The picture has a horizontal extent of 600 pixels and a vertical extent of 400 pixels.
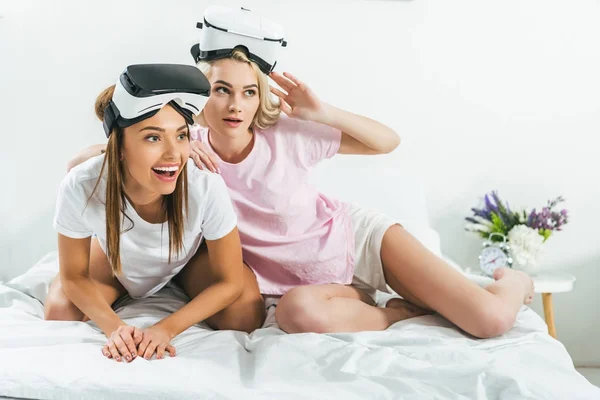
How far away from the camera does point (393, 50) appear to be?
9.34 feet

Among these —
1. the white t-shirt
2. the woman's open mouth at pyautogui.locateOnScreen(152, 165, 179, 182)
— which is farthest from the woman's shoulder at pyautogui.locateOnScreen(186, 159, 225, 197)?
the woman's open mouth at pyautogui.locateOnScreen(152, 165, 179, 182)

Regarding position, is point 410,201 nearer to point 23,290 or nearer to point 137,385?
point 23,290

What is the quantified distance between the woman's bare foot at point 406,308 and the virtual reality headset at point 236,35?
2.44 ft

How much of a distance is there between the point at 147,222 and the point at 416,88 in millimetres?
1601

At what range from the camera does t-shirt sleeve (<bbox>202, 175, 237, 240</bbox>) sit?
1603mm

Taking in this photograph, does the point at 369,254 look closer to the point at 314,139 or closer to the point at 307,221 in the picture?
the point at 307,221

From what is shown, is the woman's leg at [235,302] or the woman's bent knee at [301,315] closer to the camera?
the woman's bent knee at [301,315]

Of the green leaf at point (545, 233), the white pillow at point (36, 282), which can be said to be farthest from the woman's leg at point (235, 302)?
the green leaf at point (545, 233)

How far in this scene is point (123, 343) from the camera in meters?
1.39

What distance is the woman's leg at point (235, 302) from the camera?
171 centimetres

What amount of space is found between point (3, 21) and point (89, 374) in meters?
2.06

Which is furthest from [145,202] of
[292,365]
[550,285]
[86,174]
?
[550,285]

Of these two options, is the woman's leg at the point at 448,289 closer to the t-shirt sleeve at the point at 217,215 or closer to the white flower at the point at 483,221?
the t-shirt sleeve at the point at 217,215

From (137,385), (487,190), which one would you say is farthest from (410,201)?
(137,385)
